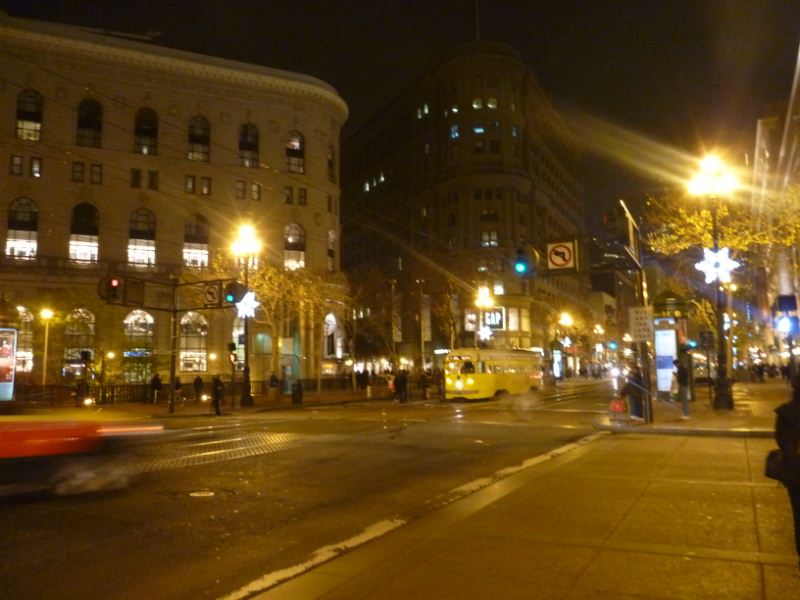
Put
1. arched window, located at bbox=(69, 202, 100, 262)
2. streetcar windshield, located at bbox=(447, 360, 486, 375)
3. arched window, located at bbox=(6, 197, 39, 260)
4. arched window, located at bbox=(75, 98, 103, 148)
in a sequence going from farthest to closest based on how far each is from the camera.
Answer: arched window, located at bbox=(75, 98, 103, 148)
arched window, located at bbox=(69, 202, 100, 262)
arched window, located at bbox=(6, 197, 39, 260)
streetcar windshield, located at bbox=(447, 360, 486, 375)

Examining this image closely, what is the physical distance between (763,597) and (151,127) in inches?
2299

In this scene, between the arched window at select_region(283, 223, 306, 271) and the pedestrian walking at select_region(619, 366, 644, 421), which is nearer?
the pedestrian walking at select_region(619, 366, 644, 421)

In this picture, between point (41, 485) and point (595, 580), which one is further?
point (41, 485)

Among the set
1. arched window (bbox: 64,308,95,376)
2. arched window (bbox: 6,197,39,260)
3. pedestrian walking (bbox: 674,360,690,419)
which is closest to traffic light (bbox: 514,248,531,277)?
pedestrian walking (bbox: 674,360,690,419)

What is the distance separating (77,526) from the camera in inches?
312

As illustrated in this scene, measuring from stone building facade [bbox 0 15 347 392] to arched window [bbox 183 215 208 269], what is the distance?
0.09 meters

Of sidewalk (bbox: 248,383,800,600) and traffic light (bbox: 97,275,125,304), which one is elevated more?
traffic light (bbox: 97,275,125,304)

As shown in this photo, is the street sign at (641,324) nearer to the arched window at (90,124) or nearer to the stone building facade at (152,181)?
the stone building facade at (152,181)

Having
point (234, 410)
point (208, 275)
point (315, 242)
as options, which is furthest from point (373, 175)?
point (234, 410)

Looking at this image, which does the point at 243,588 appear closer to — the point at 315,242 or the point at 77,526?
the point at 77,526

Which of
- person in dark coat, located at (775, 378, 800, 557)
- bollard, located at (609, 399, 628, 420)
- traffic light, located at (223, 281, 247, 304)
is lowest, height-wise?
bollard, located at (609, 399, 628, 420)

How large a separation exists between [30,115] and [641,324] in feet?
165

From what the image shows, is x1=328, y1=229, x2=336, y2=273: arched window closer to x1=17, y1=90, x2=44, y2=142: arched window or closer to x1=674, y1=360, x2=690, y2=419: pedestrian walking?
x1=17, y1=90, x2=44, y2=142: arched window

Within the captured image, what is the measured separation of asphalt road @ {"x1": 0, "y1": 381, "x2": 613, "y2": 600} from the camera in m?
6.19
